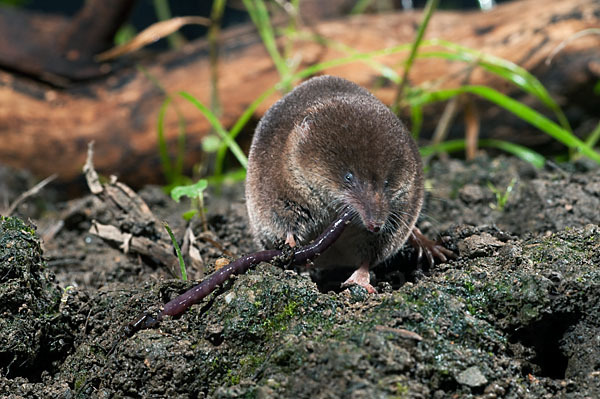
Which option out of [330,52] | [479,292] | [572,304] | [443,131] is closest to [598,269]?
[572,304]

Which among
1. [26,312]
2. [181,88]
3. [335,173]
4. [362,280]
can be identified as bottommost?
[362,280]

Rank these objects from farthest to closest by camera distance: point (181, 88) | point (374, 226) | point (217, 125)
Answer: point (181, 88), point (217, 125), point (374, 226)

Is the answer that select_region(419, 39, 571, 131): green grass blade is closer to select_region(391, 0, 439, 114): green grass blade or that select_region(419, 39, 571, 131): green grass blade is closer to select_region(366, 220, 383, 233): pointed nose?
select_region(391, 0, 439, 114): green grass blade

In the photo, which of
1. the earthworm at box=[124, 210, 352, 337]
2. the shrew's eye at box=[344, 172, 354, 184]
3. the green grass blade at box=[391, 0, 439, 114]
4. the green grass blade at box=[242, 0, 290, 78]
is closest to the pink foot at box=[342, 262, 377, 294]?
the earthworm at box=[124, 210, 352, 337]

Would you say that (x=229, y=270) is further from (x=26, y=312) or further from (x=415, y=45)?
(x=415, y=45)

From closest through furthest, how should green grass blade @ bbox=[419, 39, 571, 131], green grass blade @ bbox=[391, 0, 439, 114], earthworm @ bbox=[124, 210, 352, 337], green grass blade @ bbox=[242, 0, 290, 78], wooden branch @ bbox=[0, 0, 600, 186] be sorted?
earthworm @ bbox=[124, 210, 352, 337] → green grass blade @ bbox=[391, 0, 439, 114] → green grass blade @ bbox=[419, 39, 571, 131] → green grass blade @ bbox=[242, 0, 290, 78] → wooden branch @ bbox=[0, 0, 600, 186]

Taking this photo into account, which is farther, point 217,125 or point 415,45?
point 415,45

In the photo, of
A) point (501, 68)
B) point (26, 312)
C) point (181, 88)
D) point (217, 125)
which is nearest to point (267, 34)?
point (181, 88)
